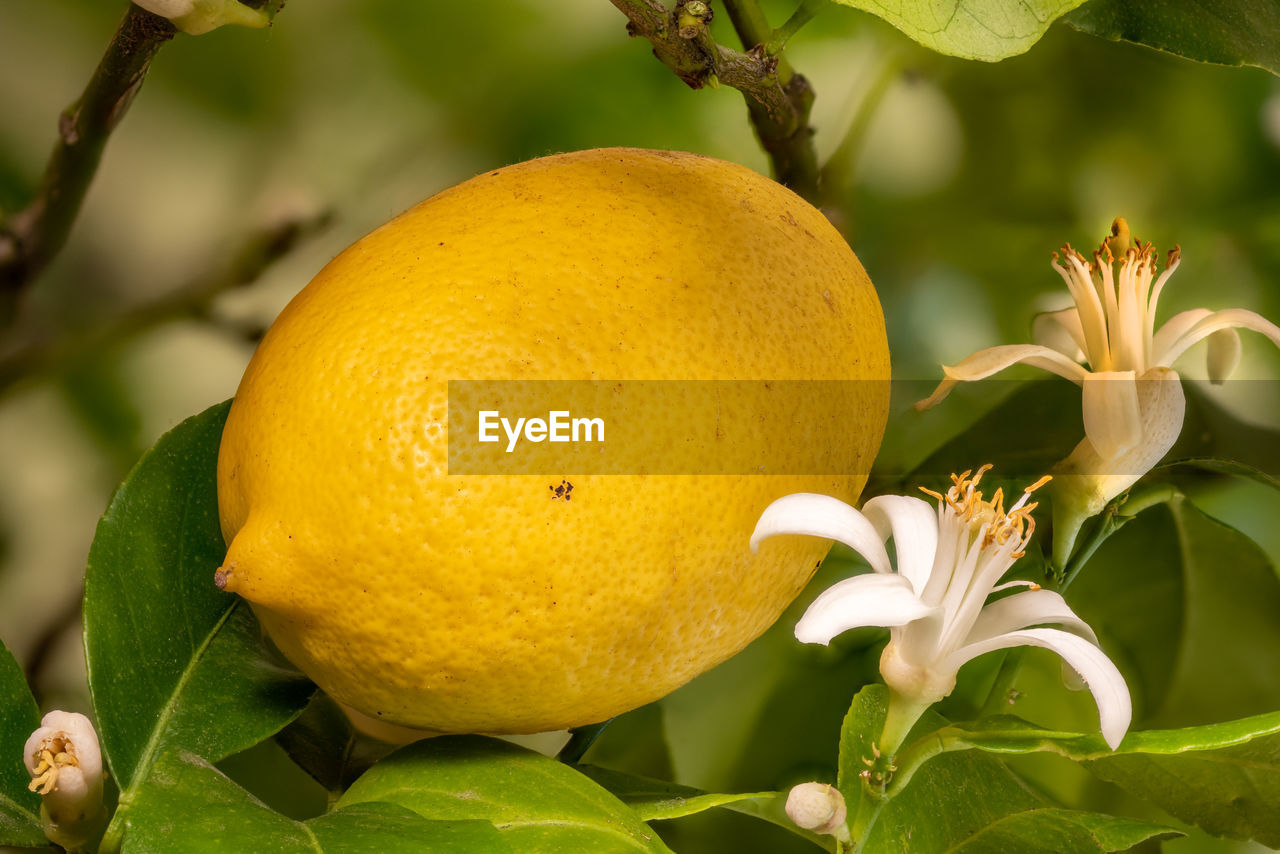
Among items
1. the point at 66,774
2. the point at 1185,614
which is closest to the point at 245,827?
Result: the point at 66,774

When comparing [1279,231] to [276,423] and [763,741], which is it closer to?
[763,741]

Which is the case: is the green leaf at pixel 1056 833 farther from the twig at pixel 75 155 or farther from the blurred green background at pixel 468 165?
the twig at pixel 75 155

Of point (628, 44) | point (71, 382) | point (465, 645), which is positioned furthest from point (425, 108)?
point (465, 645)

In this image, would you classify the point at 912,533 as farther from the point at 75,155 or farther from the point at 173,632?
the point at 75,155

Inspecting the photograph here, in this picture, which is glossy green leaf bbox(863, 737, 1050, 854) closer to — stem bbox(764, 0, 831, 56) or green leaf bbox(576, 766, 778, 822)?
green leaf bbox(576, 766, 778, 822)

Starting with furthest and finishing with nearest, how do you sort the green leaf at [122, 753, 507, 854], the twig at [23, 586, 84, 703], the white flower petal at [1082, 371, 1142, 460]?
the twig at [23, 586, 84, 703], the white flower petal at [1082, 371, 1142, 460], the green leaf at [122, 753, 507, 854]

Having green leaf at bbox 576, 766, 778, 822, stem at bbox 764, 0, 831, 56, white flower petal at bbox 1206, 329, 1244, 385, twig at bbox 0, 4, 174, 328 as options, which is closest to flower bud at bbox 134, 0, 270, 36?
twig at bbox 0, 4, 174, 328
